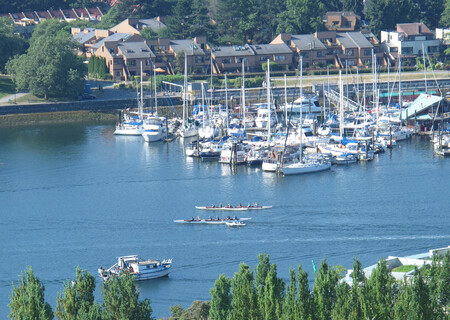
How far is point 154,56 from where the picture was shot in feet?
265

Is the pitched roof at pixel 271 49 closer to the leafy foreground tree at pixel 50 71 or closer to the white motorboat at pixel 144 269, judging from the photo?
the leafy foreground tree at pixel 50 71

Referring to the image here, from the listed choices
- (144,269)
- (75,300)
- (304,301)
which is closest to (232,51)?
(144,269)

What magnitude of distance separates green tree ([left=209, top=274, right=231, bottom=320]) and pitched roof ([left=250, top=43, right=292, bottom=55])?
180 feet

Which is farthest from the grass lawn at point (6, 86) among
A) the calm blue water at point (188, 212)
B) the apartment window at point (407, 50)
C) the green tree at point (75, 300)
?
the green tree at point (75, 300)

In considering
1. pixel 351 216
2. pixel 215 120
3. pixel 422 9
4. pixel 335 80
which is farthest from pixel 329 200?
pixel 422 9

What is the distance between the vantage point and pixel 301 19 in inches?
3413

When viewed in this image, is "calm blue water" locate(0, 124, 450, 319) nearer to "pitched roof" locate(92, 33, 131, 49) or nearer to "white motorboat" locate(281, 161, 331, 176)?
"white motorboat" locate(281, 161, 331, 176)

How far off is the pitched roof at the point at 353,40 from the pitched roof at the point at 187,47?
11.1m

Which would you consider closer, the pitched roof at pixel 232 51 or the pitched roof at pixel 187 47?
the pitched roof at pixel 232 51

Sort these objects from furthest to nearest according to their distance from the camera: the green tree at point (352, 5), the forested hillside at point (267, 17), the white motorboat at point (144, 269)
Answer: the green tree at point (352, 5) < the forested hillside at point (267, 17) < the white motorboat at point (144, 269)

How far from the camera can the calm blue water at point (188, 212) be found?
38219 mm

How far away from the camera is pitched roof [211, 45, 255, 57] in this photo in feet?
266

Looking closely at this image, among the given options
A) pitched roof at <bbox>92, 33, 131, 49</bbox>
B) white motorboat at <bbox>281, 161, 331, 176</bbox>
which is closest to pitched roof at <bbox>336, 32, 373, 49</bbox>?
pitched roof at <bbox>92, 33, 131, 49</bbox>

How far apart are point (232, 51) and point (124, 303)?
183ft
